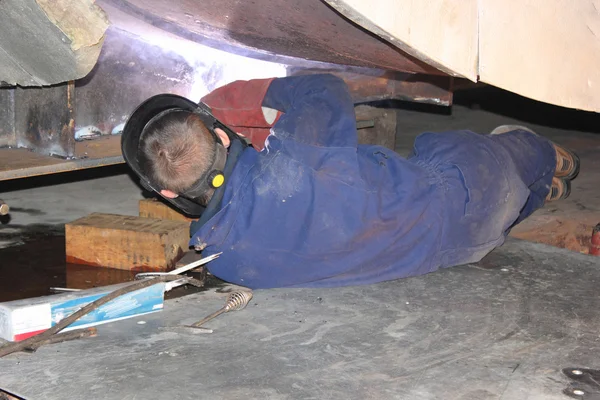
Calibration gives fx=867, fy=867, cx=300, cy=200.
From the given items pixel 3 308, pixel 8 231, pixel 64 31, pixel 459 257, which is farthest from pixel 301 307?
pixel 8 231

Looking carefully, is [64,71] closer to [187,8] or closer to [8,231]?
[187,8]

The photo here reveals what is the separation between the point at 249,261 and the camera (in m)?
2.55

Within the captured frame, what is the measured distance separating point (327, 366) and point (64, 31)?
42.8 inches

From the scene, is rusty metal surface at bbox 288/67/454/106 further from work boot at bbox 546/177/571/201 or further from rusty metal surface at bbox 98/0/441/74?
work boot at bbox 546/177/571/201

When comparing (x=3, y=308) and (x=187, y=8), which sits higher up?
(x=187, y=8)

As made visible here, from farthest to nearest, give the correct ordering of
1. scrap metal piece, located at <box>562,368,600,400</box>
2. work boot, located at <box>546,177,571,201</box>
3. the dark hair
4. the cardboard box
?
work boot, located at <box>546,177,571,201</box> → the dark hair → the cardboard box → scrap metal piece, located at <box>562,368,600,400</box>

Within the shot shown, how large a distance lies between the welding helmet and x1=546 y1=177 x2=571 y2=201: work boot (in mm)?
1637

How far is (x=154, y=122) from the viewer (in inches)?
97.3

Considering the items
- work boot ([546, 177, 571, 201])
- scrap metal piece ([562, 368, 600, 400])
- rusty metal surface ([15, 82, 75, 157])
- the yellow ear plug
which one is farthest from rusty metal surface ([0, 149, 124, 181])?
work boot ([546, 177, 571, 201])

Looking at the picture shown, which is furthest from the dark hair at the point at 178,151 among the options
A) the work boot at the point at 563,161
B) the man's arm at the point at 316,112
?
the work boot at the point at 563,161

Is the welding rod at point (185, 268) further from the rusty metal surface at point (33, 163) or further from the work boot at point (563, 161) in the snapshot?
the work boot at point (563, 161)

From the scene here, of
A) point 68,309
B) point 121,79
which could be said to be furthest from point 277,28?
point 68,309

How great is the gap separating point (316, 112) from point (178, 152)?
1.47ft

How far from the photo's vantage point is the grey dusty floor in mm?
2092
